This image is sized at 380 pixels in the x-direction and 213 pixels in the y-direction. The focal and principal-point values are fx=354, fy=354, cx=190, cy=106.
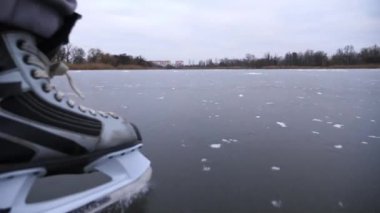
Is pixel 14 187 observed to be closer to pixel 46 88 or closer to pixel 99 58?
pixel 46 88

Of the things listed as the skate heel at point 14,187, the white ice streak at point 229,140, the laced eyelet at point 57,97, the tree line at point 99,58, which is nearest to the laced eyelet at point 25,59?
the laced eyelet at point 57,97

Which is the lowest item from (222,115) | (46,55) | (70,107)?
(222,115)

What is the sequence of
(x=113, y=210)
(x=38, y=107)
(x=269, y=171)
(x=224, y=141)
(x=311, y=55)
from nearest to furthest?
(x=38, y=107) < (x=113, y=210) < (x=269, y=171) < (x=224, y=141) < (x=311, y=55)

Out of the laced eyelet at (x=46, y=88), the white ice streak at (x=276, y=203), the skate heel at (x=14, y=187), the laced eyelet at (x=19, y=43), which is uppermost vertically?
the laced eyelet at (x=19, y=43)

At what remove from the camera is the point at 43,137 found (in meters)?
0.87

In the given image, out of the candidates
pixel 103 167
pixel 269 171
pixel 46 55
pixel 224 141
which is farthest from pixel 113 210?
pixel 224 141

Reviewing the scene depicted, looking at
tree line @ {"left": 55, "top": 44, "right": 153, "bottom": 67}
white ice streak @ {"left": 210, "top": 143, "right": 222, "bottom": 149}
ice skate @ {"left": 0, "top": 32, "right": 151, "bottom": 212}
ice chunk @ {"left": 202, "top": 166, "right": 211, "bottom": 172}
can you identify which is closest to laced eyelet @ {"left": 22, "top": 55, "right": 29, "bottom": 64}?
Result: ice skate @ {"left": 0, "top": 32, "right": 151, "bottom": 212}

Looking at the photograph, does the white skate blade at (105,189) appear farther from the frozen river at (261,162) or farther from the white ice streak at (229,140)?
the white ice streak at (229,140)

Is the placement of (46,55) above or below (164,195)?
above

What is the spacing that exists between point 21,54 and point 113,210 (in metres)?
0.48

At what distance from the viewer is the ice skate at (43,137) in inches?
32.0

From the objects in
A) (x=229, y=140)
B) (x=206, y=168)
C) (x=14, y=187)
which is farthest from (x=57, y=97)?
(x=229, y=140)

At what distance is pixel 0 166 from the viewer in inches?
30.6

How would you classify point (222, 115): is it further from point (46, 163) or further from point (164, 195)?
point (46, 163)
